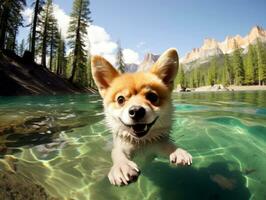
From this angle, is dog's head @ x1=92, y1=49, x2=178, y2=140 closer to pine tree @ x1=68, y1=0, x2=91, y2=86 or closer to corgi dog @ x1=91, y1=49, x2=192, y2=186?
corgi dog @ x1=91, y1=49, x2=192, y2=186

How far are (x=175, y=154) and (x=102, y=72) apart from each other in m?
1.68

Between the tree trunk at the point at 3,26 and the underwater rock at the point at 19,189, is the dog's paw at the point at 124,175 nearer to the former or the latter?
the underwater rock at the point at 19,189

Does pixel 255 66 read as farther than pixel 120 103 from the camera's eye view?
Yes

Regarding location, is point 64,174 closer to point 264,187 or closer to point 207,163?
point 207,163

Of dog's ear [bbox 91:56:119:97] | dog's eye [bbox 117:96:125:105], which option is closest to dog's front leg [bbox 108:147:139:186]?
dog's eye [bbox 117:96:125:105]

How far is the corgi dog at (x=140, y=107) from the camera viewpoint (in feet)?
11.1

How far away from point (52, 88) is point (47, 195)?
81.7 feet

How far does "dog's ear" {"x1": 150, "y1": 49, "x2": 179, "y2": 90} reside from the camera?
3.92m

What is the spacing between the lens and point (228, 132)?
5.84 m

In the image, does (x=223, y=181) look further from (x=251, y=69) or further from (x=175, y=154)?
(x=251, y=69)

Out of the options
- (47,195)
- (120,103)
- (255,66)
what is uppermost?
(255,66)

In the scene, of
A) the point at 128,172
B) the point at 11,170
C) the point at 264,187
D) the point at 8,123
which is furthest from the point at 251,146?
the point at 8,123

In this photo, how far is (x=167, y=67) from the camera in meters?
4.11

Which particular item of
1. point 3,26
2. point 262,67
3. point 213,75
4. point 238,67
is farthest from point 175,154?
point 213,75
